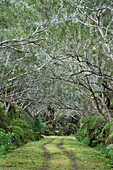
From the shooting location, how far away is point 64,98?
23.1 meters

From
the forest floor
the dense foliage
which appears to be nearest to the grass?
the forest floor

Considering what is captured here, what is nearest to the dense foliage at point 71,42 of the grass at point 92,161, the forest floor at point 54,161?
the grass at point 92,161

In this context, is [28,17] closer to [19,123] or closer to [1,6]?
[1,6]

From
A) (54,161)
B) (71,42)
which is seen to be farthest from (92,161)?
(71,42)

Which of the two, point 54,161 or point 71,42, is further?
point 71,42

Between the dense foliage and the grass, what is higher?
the dense foliage

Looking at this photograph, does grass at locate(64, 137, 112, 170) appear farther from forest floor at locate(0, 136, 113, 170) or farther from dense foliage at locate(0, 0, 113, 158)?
dense foliage at locate(0, 0, 113, 158)

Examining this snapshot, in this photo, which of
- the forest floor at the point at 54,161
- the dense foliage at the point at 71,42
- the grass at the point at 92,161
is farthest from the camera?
the dense foliage at the point at 71,42

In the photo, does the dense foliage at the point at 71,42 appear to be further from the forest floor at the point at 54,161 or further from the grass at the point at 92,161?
the forest floor at the point at 54,161

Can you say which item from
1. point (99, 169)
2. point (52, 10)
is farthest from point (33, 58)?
point (99, 169)

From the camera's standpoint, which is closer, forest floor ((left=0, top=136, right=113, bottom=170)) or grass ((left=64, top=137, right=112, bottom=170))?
forest floor ((left=0, top=136, right=113, bottom=170))

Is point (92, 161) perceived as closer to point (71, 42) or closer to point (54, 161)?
point (54, 161)

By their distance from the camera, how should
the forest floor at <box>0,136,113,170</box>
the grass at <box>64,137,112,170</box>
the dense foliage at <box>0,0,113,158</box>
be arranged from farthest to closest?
1. the dense foliage at <box>0,0,113,158</box>
2. the grass at <box>64,137,112,170</box>
3. the forest floor at <box>0,136,113,170</box>

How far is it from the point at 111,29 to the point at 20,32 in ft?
17.5
